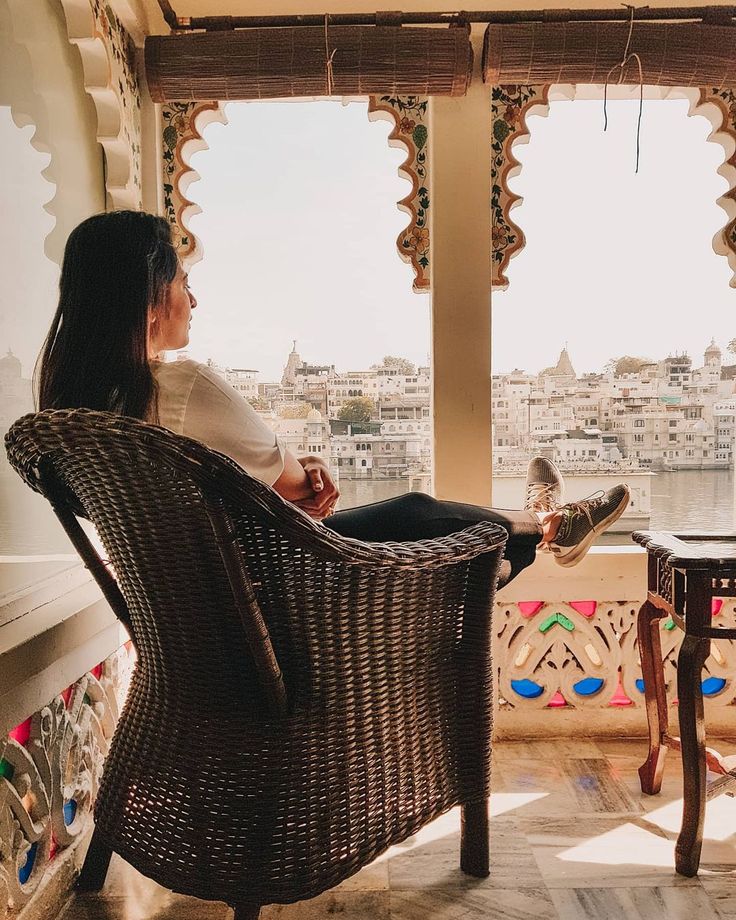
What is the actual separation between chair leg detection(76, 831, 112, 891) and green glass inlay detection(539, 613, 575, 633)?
138cm

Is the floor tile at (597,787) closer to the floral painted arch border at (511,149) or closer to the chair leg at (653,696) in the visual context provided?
the chair leg at (653,696)

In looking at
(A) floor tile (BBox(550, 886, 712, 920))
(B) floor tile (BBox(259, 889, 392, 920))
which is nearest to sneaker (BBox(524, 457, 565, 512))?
(A) floor tile (BBox(550, 886, 712, 920))

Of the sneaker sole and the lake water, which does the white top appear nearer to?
the sneaker sole

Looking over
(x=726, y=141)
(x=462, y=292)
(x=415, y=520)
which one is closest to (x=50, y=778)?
(x=415, y=520)

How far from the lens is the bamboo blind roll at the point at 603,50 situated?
2250 mm

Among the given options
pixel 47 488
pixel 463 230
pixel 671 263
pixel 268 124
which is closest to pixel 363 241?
pixel 463 230

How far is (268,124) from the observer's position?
8.35 feet

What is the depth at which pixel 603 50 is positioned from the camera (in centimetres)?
226

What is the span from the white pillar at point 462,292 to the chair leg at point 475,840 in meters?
1.02

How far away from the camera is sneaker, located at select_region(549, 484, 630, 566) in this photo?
1.99m

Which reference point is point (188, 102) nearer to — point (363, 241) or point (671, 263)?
point (363, 241)

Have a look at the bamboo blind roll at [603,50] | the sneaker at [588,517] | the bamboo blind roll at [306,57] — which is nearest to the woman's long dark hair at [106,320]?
the bamboo blind roll at [306,57]

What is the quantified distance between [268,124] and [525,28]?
84cm

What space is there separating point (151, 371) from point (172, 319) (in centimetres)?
17
